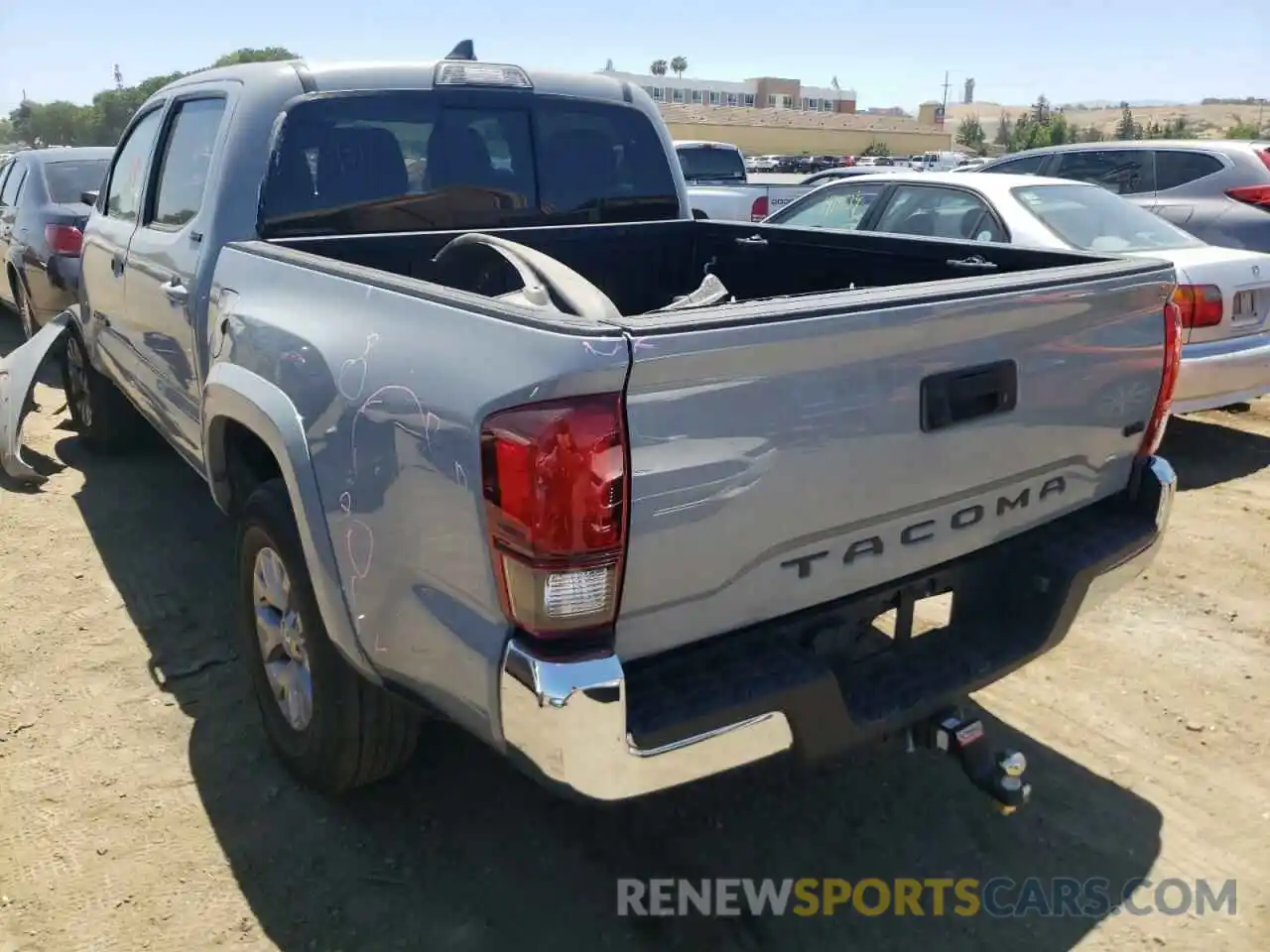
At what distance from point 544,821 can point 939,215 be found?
15.7 feet

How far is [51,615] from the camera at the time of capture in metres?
4.18

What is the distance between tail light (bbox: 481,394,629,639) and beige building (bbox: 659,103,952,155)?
58.4m

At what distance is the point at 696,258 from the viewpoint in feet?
14.1

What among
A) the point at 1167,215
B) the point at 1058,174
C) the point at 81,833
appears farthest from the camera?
the point at 1058,174

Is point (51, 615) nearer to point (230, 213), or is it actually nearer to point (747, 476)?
point (230, 213)

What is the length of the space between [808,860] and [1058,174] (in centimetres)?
867

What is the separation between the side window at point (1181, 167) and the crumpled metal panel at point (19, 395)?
28.8 ft

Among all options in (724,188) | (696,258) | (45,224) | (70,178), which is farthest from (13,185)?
(724,188)

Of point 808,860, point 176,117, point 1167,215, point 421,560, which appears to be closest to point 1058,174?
point 1167,215

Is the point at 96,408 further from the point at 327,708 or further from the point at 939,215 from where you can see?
the point at 939,215

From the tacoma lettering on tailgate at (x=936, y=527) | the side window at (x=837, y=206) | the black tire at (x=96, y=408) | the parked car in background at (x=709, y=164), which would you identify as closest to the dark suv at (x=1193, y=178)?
the side window at (x=837, y=206)

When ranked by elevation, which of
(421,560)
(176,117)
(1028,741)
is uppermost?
(176,117)

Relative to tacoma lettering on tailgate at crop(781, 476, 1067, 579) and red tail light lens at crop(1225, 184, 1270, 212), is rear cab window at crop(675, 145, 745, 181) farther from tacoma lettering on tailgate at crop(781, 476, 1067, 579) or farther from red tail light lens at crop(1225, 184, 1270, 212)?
tacoma lettering on tailgate at crop(781, 476, 1067, 579)

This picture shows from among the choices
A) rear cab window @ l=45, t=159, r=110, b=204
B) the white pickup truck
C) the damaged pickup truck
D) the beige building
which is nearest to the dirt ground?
the damaged pickup truck
